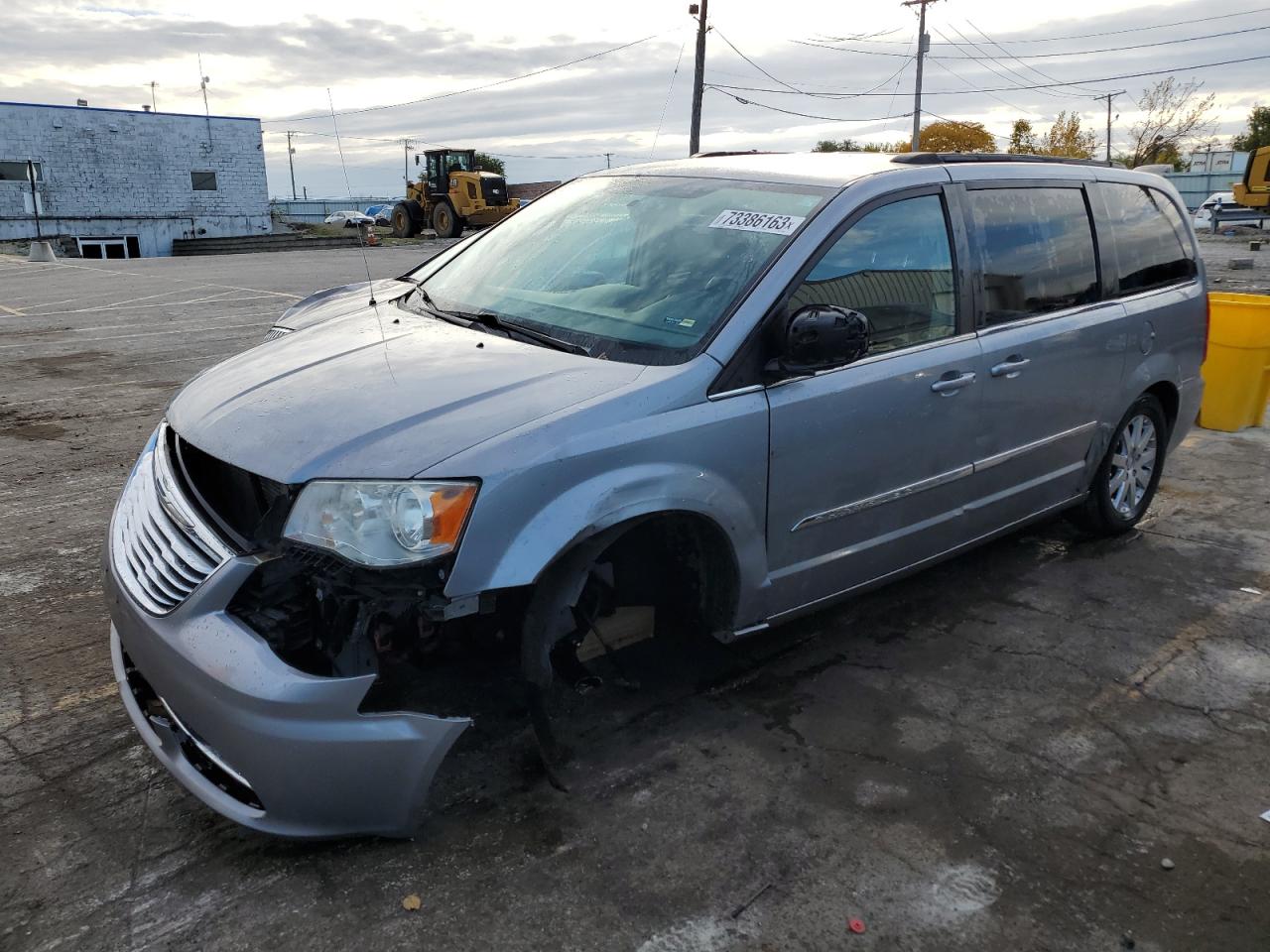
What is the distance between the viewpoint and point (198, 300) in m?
15.0

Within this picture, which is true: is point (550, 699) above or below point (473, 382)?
below

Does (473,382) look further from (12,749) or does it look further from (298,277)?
(298,277)

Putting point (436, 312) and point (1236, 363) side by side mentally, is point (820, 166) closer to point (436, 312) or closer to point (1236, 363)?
point (436, 312)

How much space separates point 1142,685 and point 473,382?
8.63 ft

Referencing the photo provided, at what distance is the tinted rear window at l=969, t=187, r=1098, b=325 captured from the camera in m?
4.03

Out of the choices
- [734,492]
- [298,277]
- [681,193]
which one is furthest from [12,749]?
[298,277]

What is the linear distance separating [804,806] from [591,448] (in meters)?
1.19

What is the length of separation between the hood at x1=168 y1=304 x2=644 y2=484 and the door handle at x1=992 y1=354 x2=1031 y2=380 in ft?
5.35

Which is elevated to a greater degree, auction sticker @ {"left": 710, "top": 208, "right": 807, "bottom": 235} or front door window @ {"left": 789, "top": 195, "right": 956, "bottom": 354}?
auction sticker @ {"left": 710, "top": 208, "right": 807, "bottom": 235}

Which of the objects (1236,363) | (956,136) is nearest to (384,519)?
(1236,363)

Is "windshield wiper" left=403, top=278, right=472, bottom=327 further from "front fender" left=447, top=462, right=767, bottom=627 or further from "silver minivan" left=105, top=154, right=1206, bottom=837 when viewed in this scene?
"front fender" left=447, top=462, right=767, bottom=627

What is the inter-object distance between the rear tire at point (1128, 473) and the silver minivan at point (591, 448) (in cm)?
19

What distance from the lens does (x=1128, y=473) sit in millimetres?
5113

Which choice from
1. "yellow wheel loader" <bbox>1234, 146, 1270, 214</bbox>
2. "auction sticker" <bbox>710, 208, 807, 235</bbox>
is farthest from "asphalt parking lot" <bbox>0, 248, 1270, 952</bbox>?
"yellow wheel loader" <bbox>1234, 146, 1270, 214</bbox>
